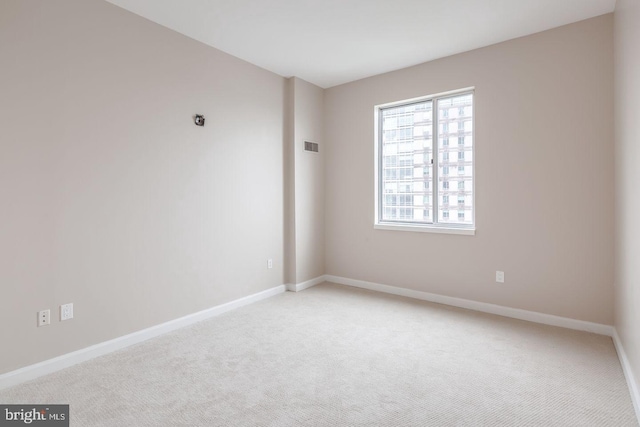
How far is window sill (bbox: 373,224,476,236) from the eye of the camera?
3672 mm

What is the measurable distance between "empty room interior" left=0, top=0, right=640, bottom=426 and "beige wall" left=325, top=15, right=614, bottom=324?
0.02 meters

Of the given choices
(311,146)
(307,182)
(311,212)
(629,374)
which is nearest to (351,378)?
(629,374)

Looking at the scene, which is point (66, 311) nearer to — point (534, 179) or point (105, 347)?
point (105, 347)

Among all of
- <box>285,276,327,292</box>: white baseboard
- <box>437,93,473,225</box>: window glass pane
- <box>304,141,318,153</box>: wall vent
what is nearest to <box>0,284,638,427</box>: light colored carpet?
<box>285,276,327,292</box>: white baseboard

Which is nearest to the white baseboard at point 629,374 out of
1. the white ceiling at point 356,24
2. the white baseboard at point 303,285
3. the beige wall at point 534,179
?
the beige wall at point 534,179

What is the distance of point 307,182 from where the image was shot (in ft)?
14.9

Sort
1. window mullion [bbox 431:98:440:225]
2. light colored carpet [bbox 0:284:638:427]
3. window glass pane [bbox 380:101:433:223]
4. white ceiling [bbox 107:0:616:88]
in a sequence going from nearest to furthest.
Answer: light colored carpet [bbox 0:284:638:427] → white ceiling [bbox 107:0:616:88] → window mullion [bbox 431:98:440:225] → window glass pane [bbox 380:101:433:223]

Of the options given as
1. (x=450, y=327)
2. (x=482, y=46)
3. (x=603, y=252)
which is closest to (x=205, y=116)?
(x=482, y=46)

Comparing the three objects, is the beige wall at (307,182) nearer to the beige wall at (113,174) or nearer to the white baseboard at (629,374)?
the beige wall at (113,174)

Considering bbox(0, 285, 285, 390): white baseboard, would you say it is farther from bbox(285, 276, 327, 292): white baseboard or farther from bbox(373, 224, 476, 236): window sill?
bbox(373, 224, 476, 236): window sill

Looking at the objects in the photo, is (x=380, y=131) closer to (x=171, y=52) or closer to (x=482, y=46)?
(x=482, y=46)

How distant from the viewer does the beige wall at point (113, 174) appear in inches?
89.4

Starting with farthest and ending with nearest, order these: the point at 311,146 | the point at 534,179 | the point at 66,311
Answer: the point at 311,146 < the point at 534,179 < the point at 66,311

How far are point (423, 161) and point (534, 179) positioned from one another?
1192mm
